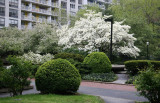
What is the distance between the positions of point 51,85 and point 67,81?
2.54ft

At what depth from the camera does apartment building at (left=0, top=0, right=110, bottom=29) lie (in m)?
46.8

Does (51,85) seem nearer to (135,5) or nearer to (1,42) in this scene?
(1,42)

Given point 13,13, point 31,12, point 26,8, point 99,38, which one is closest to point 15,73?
point 99,38

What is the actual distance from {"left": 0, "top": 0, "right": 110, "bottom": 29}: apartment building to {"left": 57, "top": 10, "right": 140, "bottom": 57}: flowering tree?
1934 cm

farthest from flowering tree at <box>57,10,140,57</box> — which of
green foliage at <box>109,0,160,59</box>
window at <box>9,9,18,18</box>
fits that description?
window at <box>9,9,18,18</box>

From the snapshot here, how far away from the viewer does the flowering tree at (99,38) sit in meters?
25.0

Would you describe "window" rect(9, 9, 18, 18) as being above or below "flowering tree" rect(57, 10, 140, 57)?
above

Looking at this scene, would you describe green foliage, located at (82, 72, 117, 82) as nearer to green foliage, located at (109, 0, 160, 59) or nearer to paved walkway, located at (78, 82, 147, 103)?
paved walkway, located at (78, 82, 147, 103)

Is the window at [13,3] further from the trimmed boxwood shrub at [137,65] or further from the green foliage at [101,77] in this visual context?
the trimmed boxwood shrub at [137,65]

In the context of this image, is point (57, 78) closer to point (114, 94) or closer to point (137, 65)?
point (114, 94)

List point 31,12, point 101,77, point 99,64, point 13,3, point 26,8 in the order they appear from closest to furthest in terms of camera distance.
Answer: point 101,77
point 99,64
point 13,3
point 26,8
point 31,12

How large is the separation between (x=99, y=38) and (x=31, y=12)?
108 ft

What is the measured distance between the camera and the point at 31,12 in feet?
174

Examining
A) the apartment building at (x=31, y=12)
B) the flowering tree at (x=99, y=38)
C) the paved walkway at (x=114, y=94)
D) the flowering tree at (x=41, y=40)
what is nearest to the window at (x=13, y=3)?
the apartment building at (x=31, y=12)
